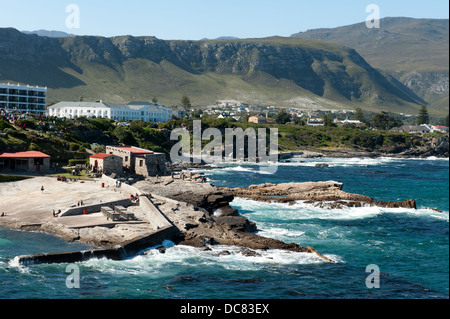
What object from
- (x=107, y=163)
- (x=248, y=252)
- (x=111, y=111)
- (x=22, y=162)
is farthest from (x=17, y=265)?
(x=111, y=111)

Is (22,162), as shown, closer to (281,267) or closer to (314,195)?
(314,195)

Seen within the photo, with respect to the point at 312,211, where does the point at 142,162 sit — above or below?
above

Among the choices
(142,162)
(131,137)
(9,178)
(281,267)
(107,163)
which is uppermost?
(131,137)

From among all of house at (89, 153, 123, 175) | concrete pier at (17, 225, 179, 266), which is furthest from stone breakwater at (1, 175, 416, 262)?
house at (89, 153, 123, 175)

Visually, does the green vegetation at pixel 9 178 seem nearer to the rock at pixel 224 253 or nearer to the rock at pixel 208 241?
the rock at pixel 208 241

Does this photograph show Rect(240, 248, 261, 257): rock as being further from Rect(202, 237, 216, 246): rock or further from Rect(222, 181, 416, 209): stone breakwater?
Rect(222, 181, 416, 209): stone breakwater

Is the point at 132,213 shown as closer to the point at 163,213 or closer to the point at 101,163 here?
the point at 163,213
